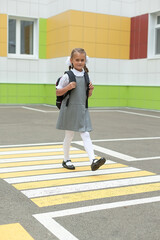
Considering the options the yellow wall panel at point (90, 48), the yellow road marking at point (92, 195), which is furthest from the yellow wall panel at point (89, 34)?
the yellow road marking at point (92, 195)

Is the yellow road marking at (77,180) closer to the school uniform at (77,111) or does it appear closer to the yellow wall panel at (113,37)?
the school uniform at (77,111)

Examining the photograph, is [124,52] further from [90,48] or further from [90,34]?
[90,34]

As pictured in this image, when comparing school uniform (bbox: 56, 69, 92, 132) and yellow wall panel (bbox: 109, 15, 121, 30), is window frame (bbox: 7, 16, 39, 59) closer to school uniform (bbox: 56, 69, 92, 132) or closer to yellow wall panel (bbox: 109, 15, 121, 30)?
yellow wall panel (bbox: 109, 15, 121, 30)

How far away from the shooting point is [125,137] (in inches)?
339

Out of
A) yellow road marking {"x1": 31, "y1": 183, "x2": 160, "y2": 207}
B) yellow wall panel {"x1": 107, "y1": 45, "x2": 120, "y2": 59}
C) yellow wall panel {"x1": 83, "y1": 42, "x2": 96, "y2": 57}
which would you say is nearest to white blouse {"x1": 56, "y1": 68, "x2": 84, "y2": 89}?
yellow road marking {"x1": 31, "y1": 183, "x2": 160, "y2": 207}

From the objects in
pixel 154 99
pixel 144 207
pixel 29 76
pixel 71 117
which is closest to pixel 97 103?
pixel 154 99

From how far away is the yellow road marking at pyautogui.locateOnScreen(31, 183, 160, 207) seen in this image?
3898 mm

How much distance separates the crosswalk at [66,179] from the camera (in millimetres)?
4137

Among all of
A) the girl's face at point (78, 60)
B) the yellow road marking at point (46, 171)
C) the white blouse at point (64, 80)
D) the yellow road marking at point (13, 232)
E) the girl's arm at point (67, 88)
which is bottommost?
the yellow road marking at point (46, 171)

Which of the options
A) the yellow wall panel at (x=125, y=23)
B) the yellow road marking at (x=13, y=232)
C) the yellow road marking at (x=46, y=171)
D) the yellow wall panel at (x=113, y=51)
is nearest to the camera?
the yellow road marking at (x=13, y=232)

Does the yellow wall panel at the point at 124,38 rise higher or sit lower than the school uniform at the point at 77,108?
higher

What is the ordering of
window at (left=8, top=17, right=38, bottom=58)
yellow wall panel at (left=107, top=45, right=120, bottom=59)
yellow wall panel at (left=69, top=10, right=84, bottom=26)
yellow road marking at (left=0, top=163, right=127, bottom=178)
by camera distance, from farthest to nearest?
window at (left=8, top=17, right=38, bottom=58) → yellow wall panel at (left=107, top=45, right=120, bottom=59) → yellow wall panel at (left=69, top=10, right=84, bottom=26) → yellow road marking at (left=0, top=163, right=127, bottom=178)

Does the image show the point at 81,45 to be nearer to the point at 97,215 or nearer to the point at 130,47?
the point at 130,47

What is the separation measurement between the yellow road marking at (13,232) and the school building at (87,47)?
43.8 ft
